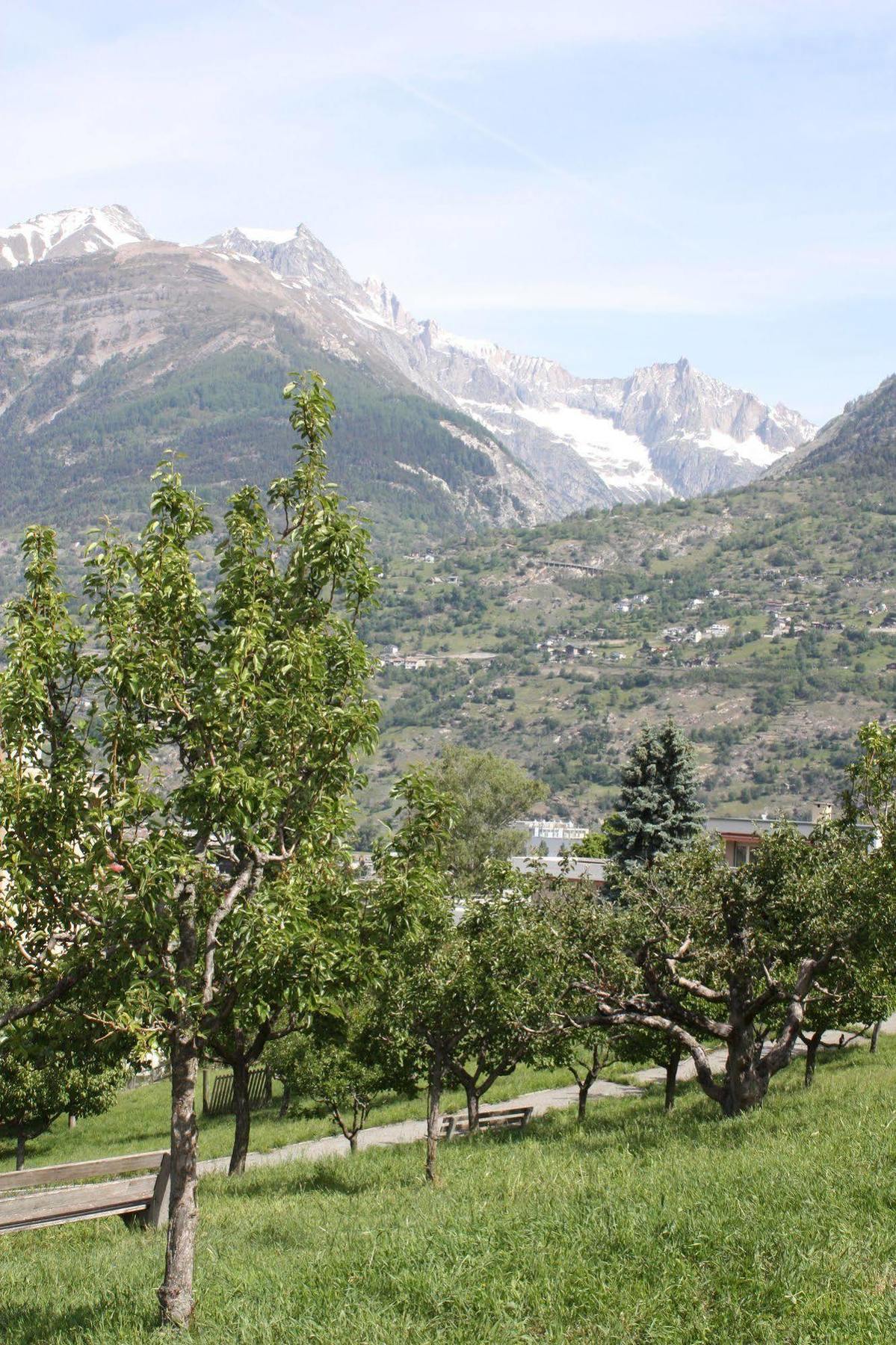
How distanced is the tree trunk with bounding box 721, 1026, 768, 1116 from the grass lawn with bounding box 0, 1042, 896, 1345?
2887mm

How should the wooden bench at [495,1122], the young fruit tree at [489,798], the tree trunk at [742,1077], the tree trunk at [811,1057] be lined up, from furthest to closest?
the young fruit tree at [489,798] < the wooden bench at [495,1122] < the tree trunk at [811,1057] < the tree trunk at [742,1077]

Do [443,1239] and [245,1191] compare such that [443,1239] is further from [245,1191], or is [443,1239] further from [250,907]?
[245,1191]

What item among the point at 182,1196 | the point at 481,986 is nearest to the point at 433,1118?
the point at 481,986

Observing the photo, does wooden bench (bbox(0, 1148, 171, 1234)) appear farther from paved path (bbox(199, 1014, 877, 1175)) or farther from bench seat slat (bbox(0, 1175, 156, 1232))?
paved path (bbox(199, 1014, 877, 1175))

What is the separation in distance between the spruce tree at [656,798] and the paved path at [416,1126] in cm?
997

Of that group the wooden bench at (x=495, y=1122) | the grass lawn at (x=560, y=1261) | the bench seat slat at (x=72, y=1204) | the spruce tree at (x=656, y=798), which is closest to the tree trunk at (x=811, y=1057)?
the wooden bench at (x=495, y=1122)

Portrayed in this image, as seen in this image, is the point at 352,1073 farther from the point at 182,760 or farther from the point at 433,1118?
the point at 182,760

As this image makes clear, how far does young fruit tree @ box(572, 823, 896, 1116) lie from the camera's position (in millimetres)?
17375

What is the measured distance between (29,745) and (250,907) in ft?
7.48

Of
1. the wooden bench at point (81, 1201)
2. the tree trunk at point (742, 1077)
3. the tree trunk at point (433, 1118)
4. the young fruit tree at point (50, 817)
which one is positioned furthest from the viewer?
the tree trunk at point (742, 1077)

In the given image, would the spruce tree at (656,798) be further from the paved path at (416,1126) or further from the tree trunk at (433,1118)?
the tree trunk at (433,1118)

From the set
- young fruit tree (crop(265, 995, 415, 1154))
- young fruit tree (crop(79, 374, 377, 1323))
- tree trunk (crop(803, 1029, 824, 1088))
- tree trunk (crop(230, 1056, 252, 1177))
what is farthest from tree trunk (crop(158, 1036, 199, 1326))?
tree trunk (crop(803, 1029, 824, 1088))

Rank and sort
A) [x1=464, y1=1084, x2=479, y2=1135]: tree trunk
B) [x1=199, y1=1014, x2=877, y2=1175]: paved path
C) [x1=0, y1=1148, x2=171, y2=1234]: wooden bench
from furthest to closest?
[x1=199, y1=1014, x2=877, y2=1175]: paved path → [x1=464, y1=1084, x2=479, y2=1135]: tree trunk → [x1=0, y1=1148, x2=171, y2=1234]: wooden bench

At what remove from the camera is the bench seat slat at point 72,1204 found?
44.7 ft
